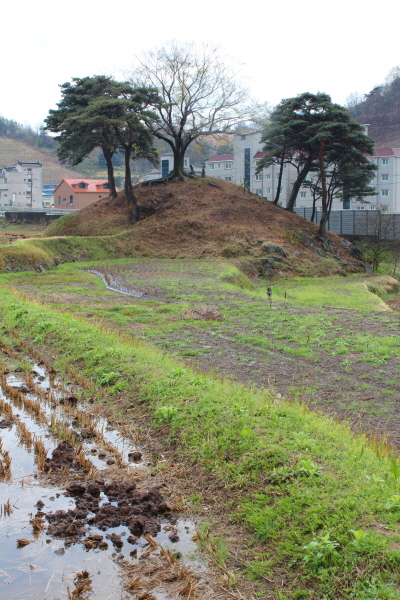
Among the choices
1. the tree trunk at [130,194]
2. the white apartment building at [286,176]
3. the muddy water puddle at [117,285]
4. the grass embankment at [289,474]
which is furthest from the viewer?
the white apartment building at [286,176]

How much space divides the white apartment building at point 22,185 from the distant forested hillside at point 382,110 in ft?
202

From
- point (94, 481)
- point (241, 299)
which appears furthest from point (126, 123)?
point (94, 481)

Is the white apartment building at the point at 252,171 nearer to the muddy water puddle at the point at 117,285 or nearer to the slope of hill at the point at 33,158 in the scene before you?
the muddy water puddle at the point at 117,285

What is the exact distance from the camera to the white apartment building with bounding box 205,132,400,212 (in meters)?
62.4

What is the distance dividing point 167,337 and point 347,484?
7.60 meters

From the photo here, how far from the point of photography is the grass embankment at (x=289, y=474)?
413cm

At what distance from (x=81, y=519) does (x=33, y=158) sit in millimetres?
132063

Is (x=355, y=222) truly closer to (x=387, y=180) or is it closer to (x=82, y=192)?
(x=387, y=180)

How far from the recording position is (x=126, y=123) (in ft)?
122

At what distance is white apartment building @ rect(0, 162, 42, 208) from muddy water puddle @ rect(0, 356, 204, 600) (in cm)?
8697

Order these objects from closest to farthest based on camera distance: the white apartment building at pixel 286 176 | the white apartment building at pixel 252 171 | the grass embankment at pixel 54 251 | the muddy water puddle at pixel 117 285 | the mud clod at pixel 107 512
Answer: the mud clod at pixel 107 512 < the muddy water puddle at pixel 117 285 < the grass embankment at pixel 54 251 < the white apartment building at pixel 286 176 < the white apartment building at pixel 252 171

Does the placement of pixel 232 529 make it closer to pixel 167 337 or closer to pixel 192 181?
pixel 167 337

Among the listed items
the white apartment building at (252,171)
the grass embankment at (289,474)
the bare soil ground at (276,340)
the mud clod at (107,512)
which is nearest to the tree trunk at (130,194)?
the bare soil ground at (276,340)

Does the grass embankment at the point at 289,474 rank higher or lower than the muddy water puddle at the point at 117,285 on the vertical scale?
lower
